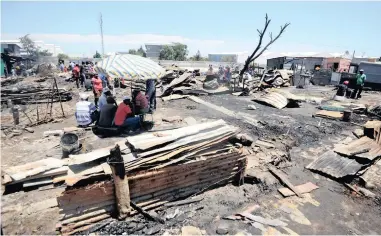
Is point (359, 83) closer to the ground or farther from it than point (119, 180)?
farther from it

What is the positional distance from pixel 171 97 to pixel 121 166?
10.2m

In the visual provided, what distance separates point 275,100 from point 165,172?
1031 cm

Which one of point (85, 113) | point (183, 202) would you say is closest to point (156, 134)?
point (183, 202)

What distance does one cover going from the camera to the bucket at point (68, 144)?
20.3 feet

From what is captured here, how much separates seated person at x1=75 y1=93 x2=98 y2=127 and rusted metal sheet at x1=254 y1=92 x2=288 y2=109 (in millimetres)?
9114

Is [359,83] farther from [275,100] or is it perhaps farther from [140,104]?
[140,104]

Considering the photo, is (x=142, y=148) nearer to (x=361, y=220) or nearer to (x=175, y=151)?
(x=175, y=151)

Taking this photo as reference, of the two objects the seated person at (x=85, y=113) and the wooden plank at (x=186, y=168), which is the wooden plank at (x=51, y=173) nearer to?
the wooden plank at (x=186, y=168)

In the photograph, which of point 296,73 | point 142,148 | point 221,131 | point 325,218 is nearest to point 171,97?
point 221,131

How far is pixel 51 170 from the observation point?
4.85 metres

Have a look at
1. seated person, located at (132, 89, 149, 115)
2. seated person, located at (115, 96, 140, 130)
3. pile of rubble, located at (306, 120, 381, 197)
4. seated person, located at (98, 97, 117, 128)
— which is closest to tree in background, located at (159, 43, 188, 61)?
seated person, located at (132, 89, 149, 115)

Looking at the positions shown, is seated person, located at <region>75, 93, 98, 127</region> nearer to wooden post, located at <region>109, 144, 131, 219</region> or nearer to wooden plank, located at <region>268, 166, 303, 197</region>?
wooden post, located at <region>109, 144, 131, 219</region>

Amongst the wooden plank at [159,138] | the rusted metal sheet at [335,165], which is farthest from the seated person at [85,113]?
the rusted metal sheet at [335,165]

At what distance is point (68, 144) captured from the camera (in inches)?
247
